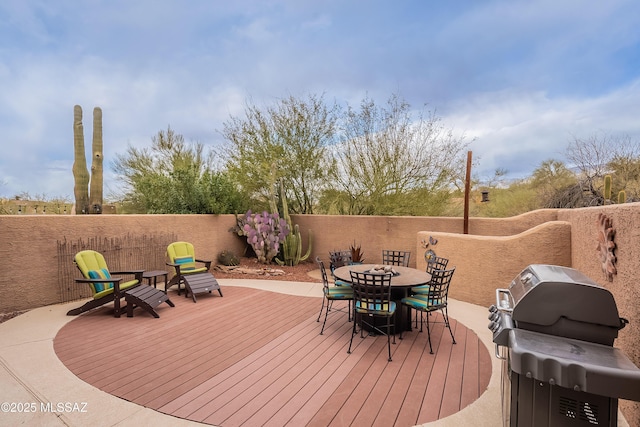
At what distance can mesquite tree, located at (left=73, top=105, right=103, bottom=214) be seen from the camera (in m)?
7.46

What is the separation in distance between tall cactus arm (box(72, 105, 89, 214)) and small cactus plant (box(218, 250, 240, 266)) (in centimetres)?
342

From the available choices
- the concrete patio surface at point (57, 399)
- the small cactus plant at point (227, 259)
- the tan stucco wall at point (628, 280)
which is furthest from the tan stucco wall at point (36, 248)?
the tan stucco wall at point (628, 280)

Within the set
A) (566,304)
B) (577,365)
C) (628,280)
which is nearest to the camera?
(577,365)

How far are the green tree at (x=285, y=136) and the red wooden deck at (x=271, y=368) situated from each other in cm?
628

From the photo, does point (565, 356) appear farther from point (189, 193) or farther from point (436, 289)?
point (189, 193)

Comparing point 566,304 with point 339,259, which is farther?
point 339,259

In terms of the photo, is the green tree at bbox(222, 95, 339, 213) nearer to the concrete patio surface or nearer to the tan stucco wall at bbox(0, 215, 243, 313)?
the tan stucco wall at bbox(0, 215, 243, 313)

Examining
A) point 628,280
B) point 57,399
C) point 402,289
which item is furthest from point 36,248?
point 628,280

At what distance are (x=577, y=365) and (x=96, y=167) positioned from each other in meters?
9.49

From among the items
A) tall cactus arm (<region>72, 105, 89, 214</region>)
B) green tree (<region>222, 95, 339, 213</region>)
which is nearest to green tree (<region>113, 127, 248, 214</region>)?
green tree (<region>222, 95, 339, 213</region>)

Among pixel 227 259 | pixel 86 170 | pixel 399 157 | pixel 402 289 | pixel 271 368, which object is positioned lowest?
pixel 271 368

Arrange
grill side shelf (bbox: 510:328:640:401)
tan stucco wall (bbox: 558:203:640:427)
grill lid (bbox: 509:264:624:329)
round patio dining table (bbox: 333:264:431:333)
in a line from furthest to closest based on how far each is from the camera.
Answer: round patio dining table (bbox: 333:264:431:333), tan stucco wall (bbox: 558:203:640:427), grill lid (bbox: 509:264:624:329), grill side shelf (bbox: 510:328:640:401)

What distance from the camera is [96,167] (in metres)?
7.82

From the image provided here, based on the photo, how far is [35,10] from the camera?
6.57m
